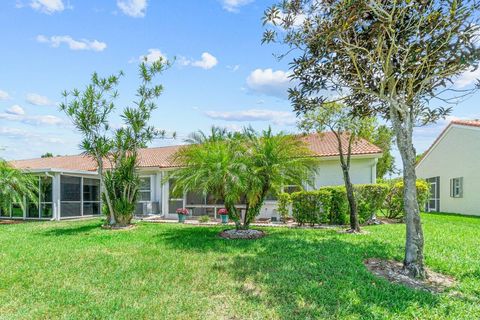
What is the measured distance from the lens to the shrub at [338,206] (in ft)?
50.0

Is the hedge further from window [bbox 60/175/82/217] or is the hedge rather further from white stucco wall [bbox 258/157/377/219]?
window [bbox 60/175/82/217]

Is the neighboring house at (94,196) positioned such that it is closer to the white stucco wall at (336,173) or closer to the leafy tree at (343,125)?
the white stucco wall at (336,173)

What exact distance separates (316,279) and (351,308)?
1536mm

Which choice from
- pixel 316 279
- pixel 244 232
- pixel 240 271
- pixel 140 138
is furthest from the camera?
pixel 140 138

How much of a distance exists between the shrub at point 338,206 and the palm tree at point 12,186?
60.4ft

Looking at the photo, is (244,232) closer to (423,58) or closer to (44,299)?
(44,299)

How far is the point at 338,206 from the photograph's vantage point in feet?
50.7

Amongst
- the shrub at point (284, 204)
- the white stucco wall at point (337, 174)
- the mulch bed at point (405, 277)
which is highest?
the white stucco wall at point (337, 174)

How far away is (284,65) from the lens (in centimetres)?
985

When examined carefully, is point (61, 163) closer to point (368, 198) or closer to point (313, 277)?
point (368, 198)

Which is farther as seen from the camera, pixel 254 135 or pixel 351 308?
pixel 254 135

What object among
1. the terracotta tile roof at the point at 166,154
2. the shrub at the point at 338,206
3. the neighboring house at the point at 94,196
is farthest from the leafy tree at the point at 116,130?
the shrub at the point at 338,206

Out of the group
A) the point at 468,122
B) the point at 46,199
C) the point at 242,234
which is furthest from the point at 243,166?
the point at 468,122

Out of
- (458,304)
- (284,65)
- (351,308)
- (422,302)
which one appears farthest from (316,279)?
(284,65)
